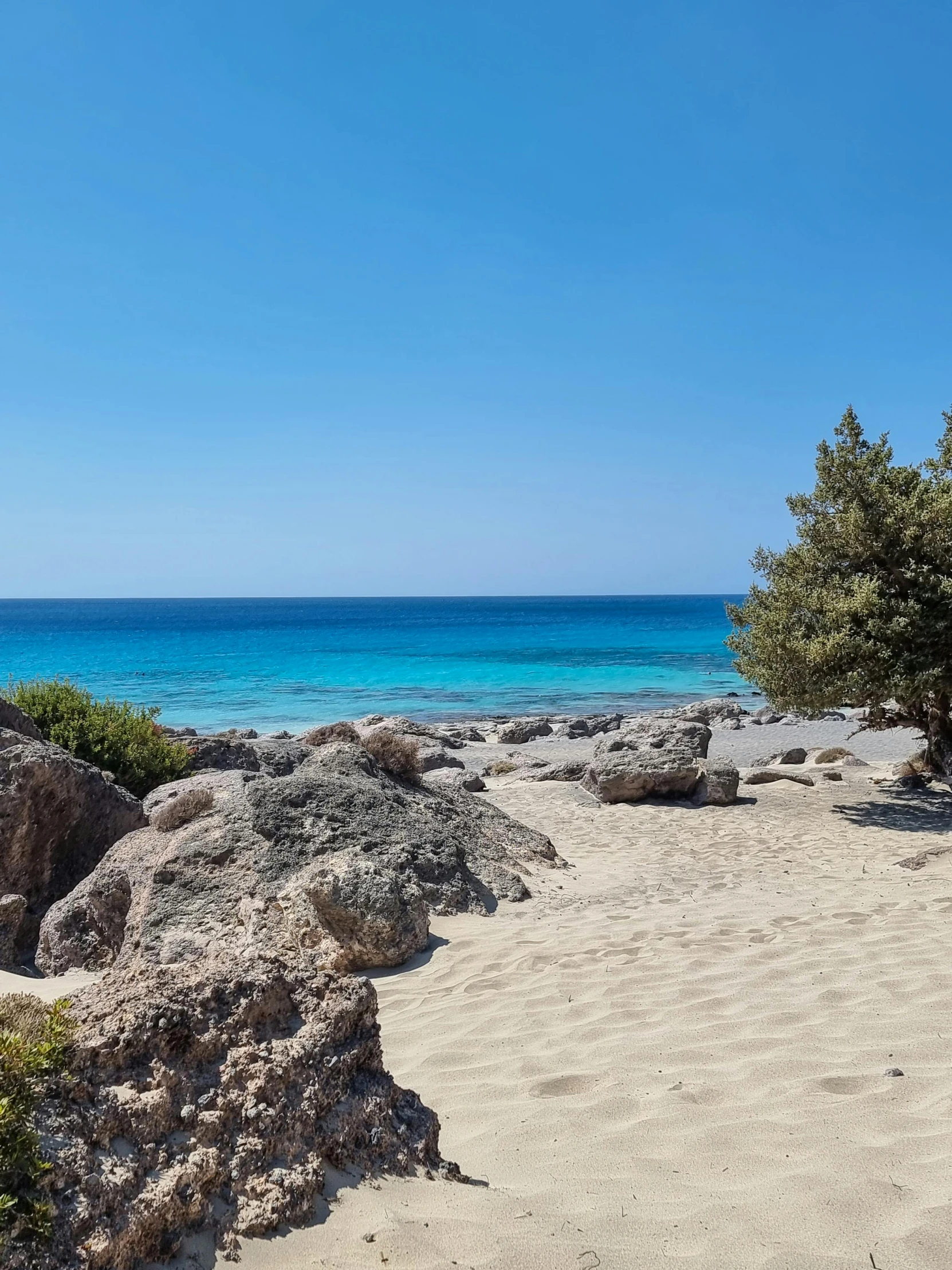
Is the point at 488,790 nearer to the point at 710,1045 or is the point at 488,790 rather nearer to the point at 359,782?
the point at 359,782

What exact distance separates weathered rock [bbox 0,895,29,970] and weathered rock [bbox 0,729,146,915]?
233 millimetres

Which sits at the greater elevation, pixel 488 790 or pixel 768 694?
pixel 768 694

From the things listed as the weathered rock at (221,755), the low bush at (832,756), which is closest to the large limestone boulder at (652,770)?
the low bush at (832,756)

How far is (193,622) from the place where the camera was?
12394cm

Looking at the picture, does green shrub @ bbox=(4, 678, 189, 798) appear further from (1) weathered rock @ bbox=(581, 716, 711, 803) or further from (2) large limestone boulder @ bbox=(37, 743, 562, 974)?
(1) weathered rock @ bbox=(581, 716, 711, 803)

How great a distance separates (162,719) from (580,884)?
2985 cm

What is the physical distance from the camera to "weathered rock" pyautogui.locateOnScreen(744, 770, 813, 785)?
57.3 feet

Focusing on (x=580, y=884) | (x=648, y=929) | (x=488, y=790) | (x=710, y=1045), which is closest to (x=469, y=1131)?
(x=710, y=1045)

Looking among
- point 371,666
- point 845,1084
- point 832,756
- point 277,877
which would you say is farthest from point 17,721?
point 371,666

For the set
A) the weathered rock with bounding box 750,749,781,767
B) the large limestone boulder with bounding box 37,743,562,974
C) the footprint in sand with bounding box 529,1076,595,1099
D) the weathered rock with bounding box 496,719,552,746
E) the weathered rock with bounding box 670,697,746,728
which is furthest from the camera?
the weathered rock with bounding box 670,697,746,728

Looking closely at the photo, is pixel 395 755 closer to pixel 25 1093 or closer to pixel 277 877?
pixel 277 877

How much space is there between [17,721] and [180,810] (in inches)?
101

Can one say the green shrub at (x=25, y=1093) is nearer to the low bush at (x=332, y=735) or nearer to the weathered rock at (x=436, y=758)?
the low bush at (x=332, y=735)

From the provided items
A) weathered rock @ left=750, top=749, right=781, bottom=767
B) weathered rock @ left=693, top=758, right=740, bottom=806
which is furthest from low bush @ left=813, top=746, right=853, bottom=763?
weathered rock @ left=693, top=758, right=740, bottom=806
